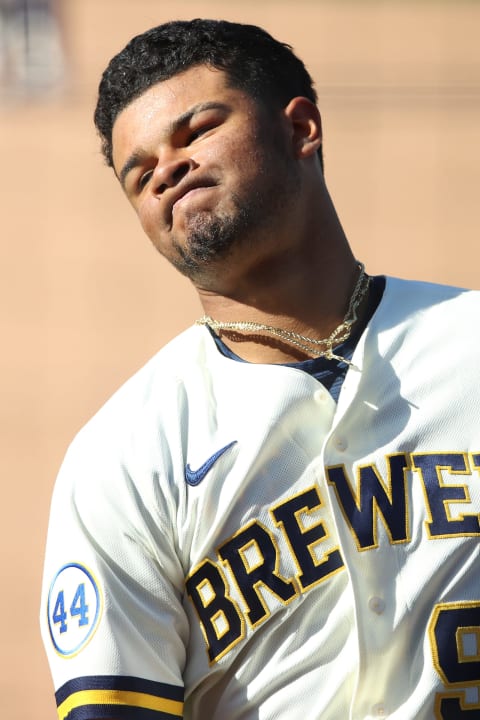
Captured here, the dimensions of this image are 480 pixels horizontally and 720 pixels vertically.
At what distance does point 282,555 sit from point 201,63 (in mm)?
744

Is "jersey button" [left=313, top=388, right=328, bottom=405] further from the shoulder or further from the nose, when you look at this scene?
the nose

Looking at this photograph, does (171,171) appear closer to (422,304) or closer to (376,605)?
(422,304)

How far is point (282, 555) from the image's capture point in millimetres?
1500

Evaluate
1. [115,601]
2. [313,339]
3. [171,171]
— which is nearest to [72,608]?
[115,601]

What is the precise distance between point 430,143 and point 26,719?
3381mm

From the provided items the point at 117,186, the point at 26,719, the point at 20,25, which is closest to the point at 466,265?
the point at 117,186

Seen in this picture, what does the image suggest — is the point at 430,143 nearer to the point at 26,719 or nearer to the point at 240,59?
the point at 26,719

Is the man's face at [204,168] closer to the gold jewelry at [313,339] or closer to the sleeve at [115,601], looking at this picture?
the gold jewelry at [313,339]

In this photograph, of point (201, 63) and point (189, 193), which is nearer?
point (189, 193)

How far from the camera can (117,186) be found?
5707 millimetres

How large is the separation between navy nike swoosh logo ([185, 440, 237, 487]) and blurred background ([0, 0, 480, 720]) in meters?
4.01

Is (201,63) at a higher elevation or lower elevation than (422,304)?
higher

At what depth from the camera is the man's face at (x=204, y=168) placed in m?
A: 1.60

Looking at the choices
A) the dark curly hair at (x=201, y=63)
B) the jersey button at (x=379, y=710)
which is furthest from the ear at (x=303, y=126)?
the jersey button at (x=379, y=710)
